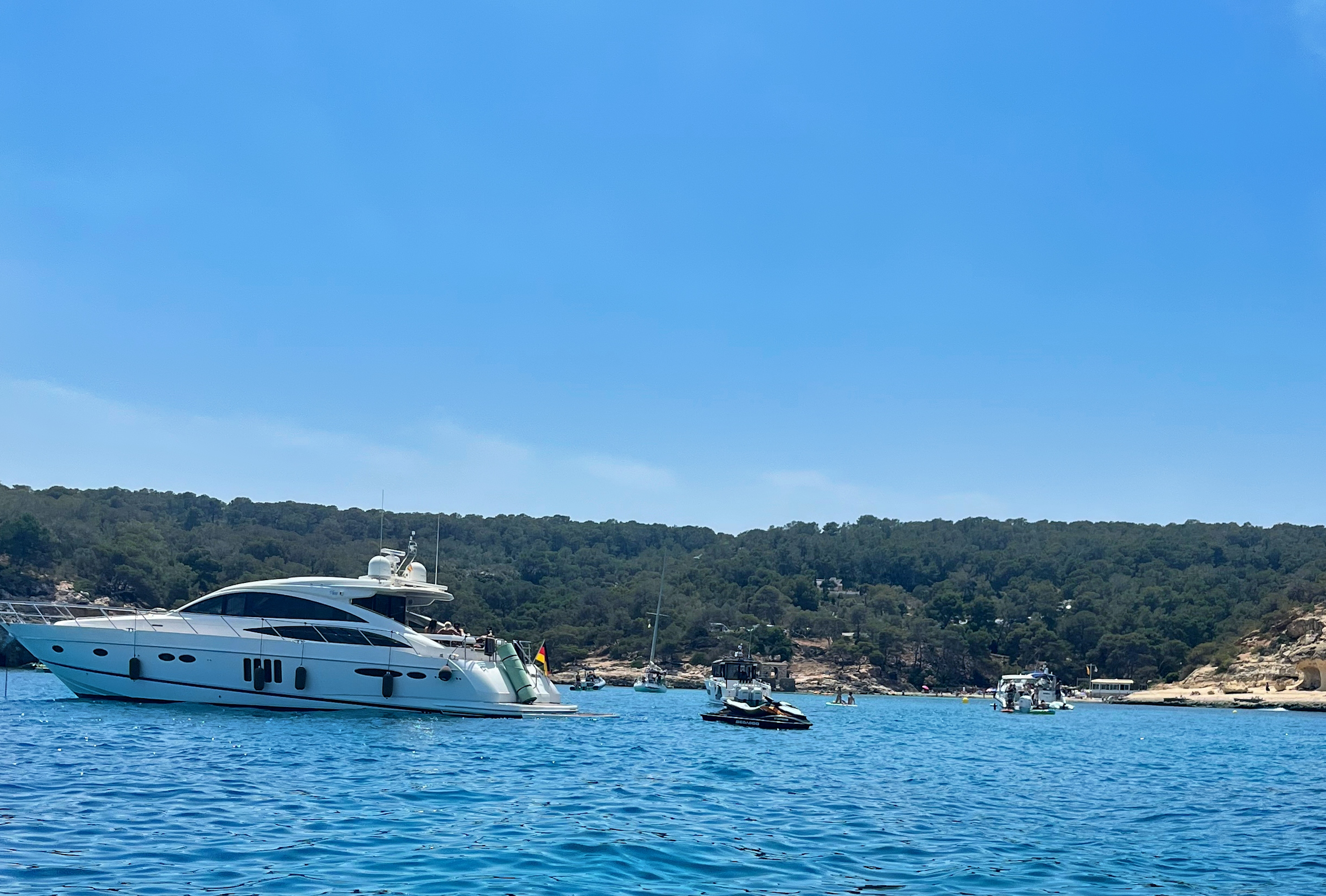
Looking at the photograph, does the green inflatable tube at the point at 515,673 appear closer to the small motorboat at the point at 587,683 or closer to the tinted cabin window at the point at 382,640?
the tinted cabin window at the point at 382,640

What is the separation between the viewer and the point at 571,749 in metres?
30.5

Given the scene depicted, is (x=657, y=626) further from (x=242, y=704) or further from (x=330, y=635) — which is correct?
→ (x=242, y=704)

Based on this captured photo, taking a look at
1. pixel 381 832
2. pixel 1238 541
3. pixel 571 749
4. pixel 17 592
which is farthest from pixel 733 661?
pixel 1238 541

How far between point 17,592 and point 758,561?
98994 millimetres

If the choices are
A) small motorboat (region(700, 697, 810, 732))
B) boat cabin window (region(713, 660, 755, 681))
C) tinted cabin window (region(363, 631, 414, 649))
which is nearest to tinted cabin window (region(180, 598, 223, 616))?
tinted cabin window (region(363, 631, 414, 649))

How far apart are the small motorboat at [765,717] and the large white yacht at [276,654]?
11.5m

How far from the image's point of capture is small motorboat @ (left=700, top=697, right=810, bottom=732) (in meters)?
46.3

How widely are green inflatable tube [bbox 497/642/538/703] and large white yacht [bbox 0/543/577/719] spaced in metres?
0.95

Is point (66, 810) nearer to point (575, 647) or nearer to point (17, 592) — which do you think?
point (17, 592)

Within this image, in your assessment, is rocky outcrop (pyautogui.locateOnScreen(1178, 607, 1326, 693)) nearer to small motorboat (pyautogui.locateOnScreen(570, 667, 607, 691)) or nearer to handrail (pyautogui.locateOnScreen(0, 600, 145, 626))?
small motorboat (pyautogui.locateOnScreen(570, 667, 607, 691))

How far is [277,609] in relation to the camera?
39469 mm

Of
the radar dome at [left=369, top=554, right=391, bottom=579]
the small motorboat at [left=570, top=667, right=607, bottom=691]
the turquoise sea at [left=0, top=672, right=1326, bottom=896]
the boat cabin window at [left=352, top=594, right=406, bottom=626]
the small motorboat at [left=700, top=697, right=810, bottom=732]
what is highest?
the radar dome at [left=369, top=554, right=391, bottom=579]

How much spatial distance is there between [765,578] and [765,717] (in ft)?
357

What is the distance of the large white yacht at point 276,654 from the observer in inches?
1526
